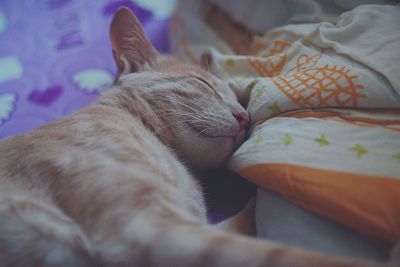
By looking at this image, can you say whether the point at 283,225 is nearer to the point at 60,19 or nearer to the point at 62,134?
the point at 62,134

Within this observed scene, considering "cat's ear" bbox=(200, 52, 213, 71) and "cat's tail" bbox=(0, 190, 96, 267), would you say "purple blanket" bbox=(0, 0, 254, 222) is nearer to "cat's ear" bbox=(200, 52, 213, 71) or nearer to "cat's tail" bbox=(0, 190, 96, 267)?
"cat's ear" bbox=(200, 52, 213, 71)

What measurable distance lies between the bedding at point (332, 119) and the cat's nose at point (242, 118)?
0.09ft

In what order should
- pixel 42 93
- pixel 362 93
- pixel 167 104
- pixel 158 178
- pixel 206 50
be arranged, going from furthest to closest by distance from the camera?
pixel 206 50 < pixel 42 93 < pixel 167 104 < pixel 362 93 < pixel 158 178

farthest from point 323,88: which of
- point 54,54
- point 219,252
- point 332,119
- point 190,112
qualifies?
point 54,54

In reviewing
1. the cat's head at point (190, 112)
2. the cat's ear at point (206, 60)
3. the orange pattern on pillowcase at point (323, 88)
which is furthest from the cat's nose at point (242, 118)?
the cat's ear at point (206, 60)

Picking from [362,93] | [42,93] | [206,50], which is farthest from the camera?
[206,50]

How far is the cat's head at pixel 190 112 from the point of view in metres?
1.17

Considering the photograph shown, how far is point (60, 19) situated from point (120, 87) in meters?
0.73

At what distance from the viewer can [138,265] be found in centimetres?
79

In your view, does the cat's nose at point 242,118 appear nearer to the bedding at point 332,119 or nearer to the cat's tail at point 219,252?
the bedding at point 332,119

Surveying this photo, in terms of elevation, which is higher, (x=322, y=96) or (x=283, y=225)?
(x=322, y=96)

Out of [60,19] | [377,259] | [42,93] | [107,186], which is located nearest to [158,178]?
[107,186]

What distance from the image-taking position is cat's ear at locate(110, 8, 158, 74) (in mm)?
1405

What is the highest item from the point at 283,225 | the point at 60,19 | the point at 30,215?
the point at 60,19
